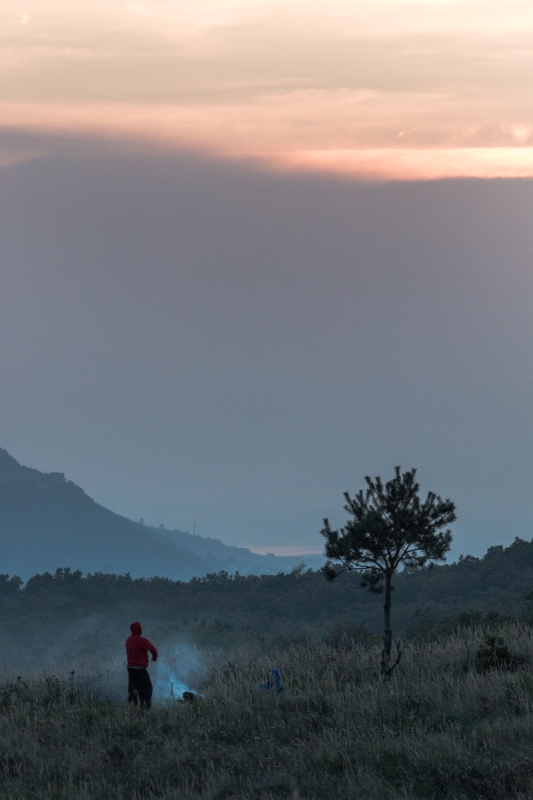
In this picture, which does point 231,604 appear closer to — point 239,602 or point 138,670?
point 239,602

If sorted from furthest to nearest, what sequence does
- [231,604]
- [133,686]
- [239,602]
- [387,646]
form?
1. [239,602]
2. [231,604]
3. [387,646]
4. [133,686]

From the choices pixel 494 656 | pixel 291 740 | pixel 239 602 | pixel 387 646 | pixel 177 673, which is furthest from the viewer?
pixel 239 602

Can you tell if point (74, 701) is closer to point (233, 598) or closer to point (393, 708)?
point (393, 708)

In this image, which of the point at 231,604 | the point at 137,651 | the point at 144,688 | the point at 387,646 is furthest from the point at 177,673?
the point at 231,604

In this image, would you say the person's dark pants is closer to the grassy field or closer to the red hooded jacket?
the red hooded jacket

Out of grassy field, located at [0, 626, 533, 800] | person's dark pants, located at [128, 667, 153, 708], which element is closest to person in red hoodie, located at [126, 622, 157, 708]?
person's dark pants, located at [128, 667, 153, 708]

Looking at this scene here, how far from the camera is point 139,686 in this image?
48.8 feet

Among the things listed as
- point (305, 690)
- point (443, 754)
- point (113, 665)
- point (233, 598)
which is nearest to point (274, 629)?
point (233, 598)

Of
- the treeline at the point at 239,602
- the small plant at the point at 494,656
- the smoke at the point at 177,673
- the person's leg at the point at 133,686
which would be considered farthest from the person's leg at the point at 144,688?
the treeline at the point at 239,602

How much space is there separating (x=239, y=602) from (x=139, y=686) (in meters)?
65.2

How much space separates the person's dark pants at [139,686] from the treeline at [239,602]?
3138cm

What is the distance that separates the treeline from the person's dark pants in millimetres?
31384

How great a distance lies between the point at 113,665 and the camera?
18.9m

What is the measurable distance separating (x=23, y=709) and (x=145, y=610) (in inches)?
2712
